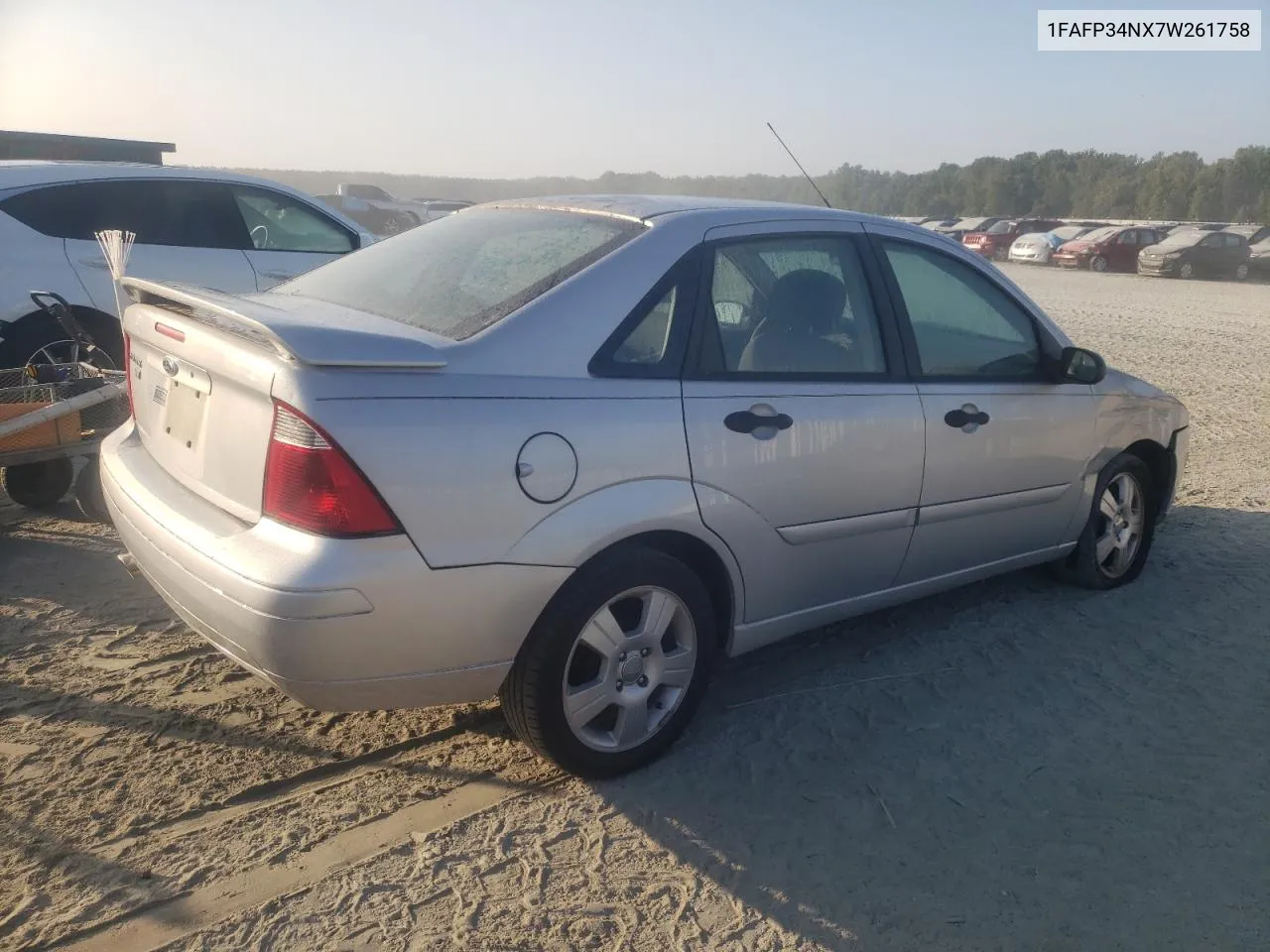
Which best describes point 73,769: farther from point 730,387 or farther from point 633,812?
point 730,387

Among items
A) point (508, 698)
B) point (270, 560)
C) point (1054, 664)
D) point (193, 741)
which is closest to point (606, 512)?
point (508, 698)

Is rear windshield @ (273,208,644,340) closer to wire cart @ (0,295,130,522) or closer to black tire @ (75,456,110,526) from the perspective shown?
wire cart @ (0,295,130,522)

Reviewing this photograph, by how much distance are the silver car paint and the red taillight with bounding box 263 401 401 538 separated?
0.12 feet

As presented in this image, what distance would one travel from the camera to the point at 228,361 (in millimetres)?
2900

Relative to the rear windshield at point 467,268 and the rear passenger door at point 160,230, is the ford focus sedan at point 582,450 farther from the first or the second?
the rear passenger door at point 160,230

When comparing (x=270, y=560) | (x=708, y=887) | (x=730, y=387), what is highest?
(x=730, y=387)

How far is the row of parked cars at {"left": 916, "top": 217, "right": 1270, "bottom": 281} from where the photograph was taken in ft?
96.7

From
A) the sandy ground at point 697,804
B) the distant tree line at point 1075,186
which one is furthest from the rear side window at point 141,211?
the distant tree line at point 1075,186

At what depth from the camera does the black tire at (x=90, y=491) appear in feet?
17.4

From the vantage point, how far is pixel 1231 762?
11.6ft

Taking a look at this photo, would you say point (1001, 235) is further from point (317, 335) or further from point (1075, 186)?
point (317, 335)

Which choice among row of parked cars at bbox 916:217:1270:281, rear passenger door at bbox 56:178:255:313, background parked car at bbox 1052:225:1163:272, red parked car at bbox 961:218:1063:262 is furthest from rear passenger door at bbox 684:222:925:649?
red parked car at bbox 961:218:1063:262

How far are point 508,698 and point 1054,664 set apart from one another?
2318mm

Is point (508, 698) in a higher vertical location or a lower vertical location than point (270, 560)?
lower
